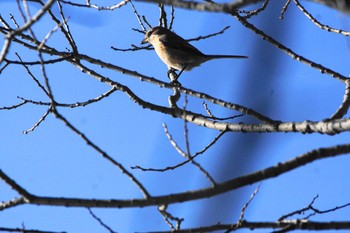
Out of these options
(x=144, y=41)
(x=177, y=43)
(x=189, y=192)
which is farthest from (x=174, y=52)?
(x=189, y=192)

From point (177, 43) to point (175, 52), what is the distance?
20 cm

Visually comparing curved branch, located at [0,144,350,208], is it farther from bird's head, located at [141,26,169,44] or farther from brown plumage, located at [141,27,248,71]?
brown plumage, located at [141,27,248,71]

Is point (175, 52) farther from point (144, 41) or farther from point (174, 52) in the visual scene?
point (144, 41)

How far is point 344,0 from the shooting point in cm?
213

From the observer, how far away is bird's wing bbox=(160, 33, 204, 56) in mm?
7055

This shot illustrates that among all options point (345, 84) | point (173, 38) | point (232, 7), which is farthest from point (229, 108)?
point (173, 38)

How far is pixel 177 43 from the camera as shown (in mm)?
7270

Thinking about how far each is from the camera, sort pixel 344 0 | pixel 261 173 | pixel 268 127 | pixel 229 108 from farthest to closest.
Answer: pixel 229 108, pixel 268 127, pixel 261 173, pixel 344 0

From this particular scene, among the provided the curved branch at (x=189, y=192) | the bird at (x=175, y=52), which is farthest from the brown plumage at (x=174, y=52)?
the curved branch at (x=189, y=192)

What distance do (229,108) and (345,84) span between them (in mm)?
872

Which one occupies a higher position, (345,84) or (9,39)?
(345,84)

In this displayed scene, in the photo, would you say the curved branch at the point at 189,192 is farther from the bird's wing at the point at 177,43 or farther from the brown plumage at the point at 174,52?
the bird's wing at the point at 177,43

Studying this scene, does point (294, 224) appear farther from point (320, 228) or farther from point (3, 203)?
point (3, 203)

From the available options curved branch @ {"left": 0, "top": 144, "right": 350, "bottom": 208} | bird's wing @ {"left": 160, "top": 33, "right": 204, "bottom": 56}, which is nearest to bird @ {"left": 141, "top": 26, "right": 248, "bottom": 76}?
bird's wing @ {"left": 160, "top": 33, "right": 204, "bottom": 56}
